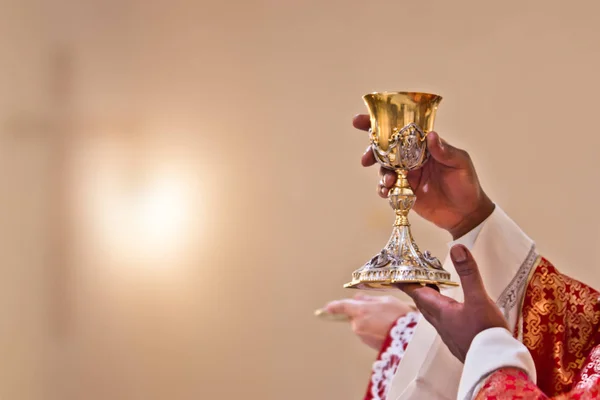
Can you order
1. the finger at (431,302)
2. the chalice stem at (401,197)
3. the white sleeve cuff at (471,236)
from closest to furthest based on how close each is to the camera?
the finger at (431,302), the chalice stem at (401,197), the white sleeve cuff at (471,236)

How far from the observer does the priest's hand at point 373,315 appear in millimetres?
2422

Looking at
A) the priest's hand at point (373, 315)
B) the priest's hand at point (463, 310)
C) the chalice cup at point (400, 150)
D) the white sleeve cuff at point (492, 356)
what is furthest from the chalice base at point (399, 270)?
the priest's hand at point (373, 315)

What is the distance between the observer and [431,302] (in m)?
1.45

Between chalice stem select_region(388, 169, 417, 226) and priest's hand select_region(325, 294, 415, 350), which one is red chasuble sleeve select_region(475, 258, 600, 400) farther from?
Answer: priest's hand select_region(325, 294, 415, 350)

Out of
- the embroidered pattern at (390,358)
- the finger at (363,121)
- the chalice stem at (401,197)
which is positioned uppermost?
the finger at (363,121)

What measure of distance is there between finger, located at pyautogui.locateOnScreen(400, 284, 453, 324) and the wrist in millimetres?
424

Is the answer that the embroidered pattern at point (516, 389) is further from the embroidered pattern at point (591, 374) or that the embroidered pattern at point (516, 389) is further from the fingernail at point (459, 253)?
the fingernail at point (459, 253)

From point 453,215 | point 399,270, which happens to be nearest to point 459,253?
point 399,270

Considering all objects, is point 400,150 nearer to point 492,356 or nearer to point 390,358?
point 492,356

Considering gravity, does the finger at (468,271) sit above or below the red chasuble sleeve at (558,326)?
above

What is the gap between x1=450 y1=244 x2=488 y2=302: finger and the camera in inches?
52.8

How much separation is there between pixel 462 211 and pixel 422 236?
1962 millimetres

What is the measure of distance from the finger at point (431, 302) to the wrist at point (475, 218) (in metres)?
0.42

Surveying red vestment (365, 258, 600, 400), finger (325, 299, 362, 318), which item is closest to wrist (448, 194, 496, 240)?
red vestment (365, 258, 600, 400)
